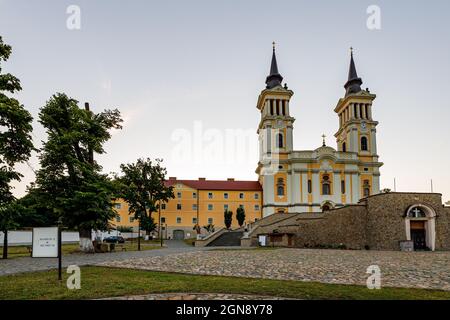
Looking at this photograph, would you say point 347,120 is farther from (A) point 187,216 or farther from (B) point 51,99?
(B) point 51,99

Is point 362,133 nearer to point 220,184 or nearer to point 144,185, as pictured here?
point 220,184

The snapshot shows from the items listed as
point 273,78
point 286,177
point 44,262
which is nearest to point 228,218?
point 286,177

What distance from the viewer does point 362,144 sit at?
63812 mm

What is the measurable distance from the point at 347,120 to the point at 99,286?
62454mm

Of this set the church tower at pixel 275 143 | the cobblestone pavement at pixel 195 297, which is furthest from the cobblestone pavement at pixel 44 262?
the church tower at pixel 275 143

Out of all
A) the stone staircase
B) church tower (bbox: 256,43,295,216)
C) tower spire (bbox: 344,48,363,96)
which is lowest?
the stone staircase

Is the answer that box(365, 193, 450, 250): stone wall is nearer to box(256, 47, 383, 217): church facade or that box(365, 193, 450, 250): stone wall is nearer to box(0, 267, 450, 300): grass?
box(0, 267, 450, 300): grass

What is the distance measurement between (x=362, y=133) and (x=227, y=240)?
3557 cm

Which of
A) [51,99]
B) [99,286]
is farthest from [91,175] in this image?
[99,286]

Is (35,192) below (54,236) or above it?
above

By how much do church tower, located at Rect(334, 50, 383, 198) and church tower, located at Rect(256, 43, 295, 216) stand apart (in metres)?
11.2

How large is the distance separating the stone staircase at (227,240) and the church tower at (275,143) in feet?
43.3

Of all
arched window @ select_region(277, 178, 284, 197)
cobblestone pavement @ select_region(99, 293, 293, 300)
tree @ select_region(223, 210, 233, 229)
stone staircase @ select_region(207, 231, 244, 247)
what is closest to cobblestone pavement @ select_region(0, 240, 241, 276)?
cobblestone pavement @ select_region(99, 293, 293, 300)

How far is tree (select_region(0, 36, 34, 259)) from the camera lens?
19141mm
